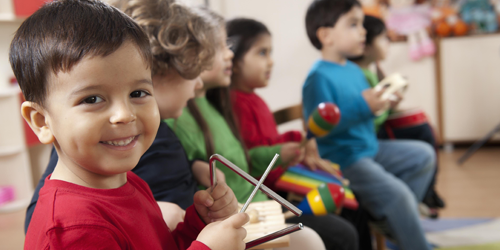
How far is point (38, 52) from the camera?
0.51m

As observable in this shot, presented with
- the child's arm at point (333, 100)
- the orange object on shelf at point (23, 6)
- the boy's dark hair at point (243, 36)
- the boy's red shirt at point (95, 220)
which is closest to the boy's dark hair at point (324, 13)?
the child's arm at point (333, 100)

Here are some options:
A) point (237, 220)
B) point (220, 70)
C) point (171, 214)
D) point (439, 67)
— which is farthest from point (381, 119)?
point (439, 67)

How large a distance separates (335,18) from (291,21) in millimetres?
1535

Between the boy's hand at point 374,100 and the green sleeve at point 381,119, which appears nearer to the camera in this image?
the boy's hand at point 374,100

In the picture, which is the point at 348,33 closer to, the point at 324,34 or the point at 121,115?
the point at 324,34

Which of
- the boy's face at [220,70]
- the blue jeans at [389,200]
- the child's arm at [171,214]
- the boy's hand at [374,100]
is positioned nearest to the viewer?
the child's arm at [171,214]

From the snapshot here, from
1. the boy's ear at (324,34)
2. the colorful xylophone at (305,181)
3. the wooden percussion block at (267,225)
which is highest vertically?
the boy's ear at (324,34)

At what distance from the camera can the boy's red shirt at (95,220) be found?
49 centimetres

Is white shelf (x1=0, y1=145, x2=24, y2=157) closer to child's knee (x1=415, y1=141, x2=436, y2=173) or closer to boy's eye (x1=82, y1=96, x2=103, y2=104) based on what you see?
child's knee (x1=415, y1=141, x2=436, y2=173)

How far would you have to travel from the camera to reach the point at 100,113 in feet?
1.66

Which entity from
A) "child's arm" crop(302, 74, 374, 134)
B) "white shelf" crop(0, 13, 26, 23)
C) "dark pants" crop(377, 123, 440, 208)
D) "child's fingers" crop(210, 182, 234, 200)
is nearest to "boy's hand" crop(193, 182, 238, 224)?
"child's fingers" crop(210, 182, 234, 200)

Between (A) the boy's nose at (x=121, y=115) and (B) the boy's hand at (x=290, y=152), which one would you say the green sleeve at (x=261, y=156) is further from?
(A) the boy's nose at (x=121, y=115)

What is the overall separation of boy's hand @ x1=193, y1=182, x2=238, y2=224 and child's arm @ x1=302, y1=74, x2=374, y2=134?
937 millimetres

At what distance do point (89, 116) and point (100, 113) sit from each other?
12mm
